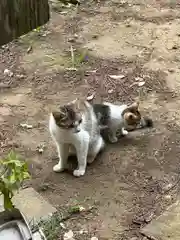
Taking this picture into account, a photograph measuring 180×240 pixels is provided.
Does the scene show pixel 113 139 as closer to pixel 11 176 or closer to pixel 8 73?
pixel 8 73

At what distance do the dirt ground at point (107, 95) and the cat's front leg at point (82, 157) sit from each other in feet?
0.18

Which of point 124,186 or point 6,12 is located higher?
point 6,12

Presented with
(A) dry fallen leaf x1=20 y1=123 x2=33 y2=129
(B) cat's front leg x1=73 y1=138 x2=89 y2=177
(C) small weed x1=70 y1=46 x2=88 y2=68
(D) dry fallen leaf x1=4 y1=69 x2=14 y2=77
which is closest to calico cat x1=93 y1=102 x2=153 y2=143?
(B) cat's front leg x1=73 y1=138 x2=89 y2=177

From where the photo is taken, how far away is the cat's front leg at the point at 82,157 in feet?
12.2

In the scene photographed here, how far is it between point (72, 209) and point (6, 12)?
2317 millimetres

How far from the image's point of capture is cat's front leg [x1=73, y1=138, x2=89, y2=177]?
371 centimetres

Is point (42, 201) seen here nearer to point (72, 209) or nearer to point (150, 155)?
point (72, 209)

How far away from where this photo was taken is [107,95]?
484 cm

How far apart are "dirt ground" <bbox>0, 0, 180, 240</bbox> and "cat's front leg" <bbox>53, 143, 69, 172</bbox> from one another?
0.06 meters

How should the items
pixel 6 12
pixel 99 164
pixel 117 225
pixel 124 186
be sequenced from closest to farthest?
pixel 6 12, pixel 117 225, pixel 124 186, pixel 99 164

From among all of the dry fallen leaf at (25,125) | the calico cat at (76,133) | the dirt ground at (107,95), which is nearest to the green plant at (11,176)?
the dirt ground at (107,95)

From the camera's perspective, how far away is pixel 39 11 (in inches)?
54.6

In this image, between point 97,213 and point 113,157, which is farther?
point 113,157

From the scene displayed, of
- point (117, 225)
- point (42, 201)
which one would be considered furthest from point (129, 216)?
point (42, 201)
